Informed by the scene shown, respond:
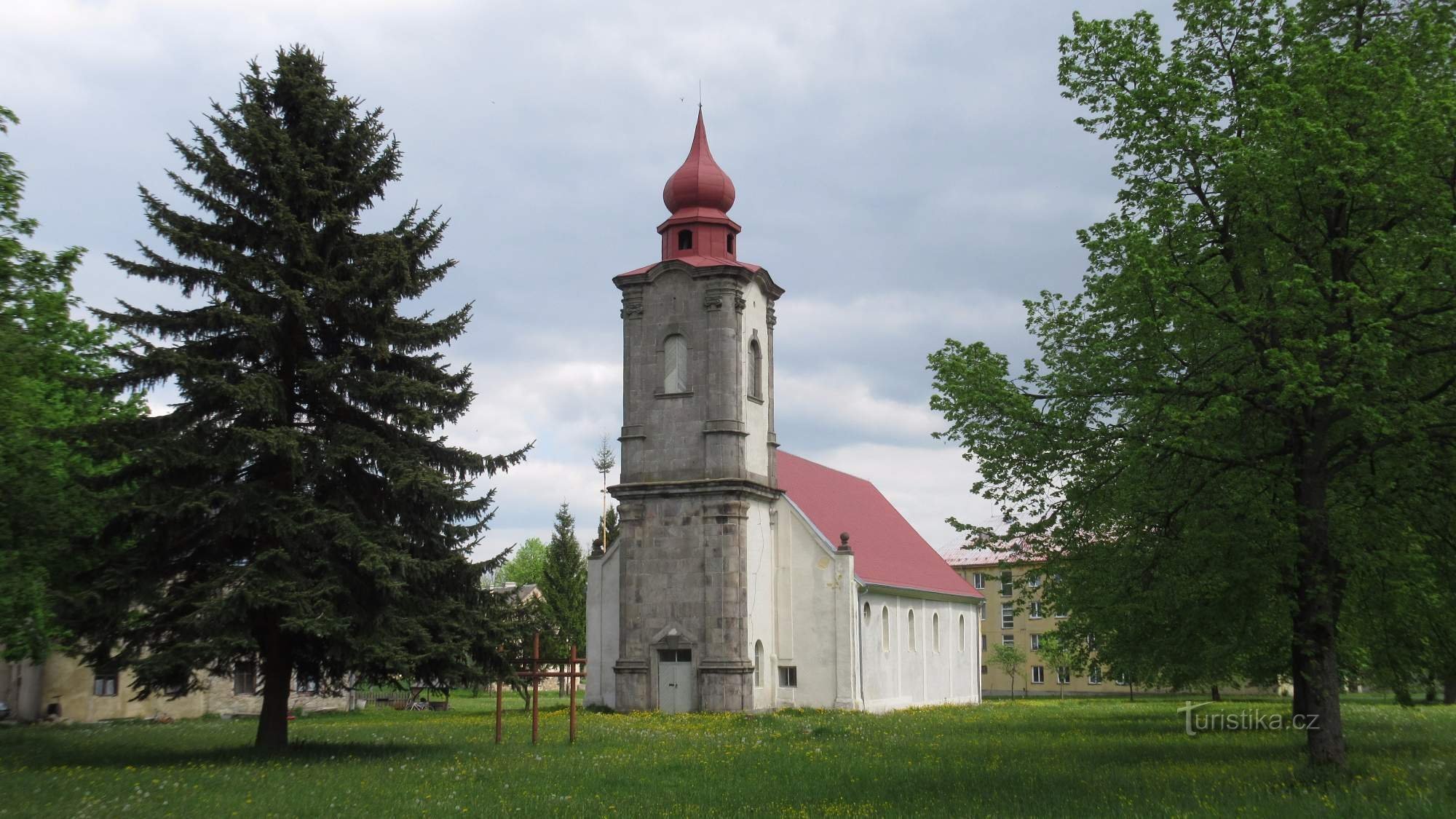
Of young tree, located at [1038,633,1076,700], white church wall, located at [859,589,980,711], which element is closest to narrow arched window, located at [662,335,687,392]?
white church wall, located at [859,589,980,711]

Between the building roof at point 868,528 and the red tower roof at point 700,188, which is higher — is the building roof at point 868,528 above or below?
below

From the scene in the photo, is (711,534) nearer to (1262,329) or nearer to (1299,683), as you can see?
(1299,683)

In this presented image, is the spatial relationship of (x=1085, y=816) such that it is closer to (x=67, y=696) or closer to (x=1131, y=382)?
(x=1131, y=382)

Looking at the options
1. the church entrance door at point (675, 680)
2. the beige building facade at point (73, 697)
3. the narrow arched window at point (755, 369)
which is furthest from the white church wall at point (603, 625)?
the beige building facade at point (73, 697)

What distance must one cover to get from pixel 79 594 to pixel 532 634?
26.4 ft

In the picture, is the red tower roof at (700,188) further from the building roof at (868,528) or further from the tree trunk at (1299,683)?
the tree trunk at (1299,683)

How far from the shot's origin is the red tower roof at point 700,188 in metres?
42.0

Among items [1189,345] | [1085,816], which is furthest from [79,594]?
[1189,345]

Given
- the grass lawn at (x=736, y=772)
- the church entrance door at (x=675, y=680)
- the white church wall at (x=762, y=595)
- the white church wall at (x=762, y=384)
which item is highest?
the white church wall at (x=762, y=384)

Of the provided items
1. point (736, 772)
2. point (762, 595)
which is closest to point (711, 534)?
point (762, 595)

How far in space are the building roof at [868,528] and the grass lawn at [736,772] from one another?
13203 mm

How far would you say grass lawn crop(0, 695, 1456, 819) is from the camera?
15.5 metres

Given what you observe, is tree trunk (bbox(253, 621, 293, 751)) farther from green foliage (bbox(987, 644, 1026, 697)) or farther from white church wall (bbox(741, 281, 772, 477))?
green foliage (bbox(987, 644, 1026, 697))

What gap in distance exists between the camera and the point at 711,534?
1538 inches
